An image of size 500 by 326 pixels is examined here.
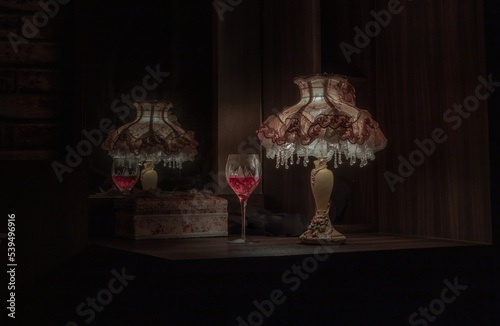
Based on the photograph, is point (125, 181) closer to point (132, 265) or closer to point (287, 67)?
point (132, 265)

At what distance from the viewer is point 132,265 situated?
1.40 metres

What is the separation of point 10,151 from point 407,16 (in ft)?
4.97

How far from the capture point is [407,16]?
2.17 metres

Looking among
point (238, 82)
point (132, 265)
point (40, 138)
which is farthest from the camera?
point (238, 82)

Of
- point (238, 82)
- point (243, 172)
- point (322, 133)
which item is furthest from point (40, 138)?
point (238, 82)

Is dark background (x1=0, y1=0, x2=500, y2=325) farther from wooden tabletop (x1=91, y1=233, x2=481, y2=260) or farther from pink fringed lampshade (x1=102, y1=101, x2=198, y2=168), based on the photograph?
pink fringed lampshade (x1=102, y1=101, x2=198, y2=168)

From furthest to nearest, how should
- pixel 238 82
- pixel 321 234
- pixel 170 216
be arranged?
pixel 238 82 < pixel 170 216 < pixel 321 234

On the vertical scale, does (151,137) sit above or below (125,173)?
above

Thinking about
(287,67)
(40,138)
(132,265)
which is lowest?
(132,265)

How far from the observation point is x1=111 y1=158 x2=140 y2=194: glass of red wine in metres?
2.01

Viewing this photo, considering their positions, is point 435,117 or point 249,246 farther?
point 435,117

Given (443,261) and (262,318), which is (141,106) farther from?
(443,261)

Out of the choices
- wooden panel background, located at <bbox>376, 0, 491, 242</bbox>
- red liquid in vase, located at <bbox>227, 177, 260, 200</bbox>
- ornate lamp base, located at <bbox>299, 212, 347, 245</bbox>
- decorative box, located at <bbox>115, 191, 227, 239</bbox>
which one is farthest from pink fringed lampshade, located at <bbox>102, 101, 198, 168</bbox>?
wooden panel background, located at <bbox>376, 0, 491, 242</bbox>

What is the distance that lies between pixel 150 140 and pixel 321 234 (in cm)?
71
